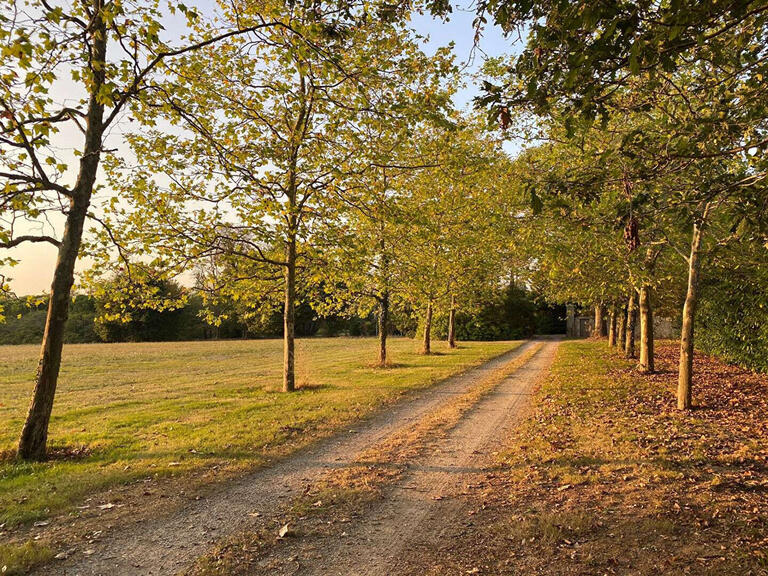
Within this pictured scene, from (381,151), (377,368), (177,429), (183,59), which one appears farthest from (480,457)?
(377,368)

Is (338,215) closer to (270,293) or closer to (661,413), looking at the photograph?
(270,293)

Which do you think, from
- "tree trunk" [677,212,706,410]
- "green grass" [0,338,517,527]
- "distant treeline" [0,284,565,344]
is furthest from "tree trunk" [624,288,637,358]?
"distant treeline" [0,284,565,344]

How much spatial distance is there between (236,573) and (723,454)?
274 inches

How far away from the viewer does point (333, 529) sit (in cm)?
471

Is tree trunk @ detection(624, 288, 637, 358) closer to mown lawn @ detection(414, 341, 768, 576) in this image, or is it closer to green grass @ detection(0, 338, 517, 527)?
green grass @ detection(0, 338, 517, 527)

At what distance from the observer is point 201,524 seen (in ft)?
15.9

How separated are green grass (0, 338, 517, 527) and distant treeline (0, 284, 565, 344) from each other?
75.0 ft

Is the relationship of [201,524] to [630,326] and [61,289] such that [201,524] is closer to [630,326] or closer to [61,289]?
[61,289]

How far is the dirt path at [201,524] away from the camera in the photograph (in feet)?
13.5

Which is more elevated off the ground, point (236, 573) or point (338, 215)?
point (338, 215)

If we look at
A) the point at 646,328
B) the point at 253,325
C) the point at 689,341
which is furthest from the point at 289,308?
the point at 253,325

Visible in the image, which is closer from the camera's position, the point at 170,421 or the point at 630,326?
the point at 170,421

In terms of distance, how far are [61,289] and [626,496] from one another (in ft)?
28.3

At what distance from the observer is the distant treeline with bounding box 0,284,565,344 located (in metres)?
41.9
